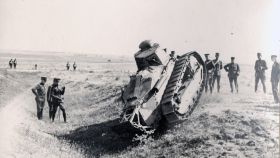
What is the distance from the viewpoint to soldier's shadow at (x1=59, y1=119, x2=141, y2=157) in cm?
1205

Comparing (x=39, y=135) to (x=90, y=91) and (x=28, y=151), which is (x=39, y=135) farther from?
(x=90, y=91)

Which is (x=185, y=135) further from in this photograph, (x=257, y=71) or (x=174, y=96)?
(x=257, y=71)

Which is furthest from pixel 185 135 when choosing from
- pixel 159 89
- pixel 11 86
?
pixel 11 86

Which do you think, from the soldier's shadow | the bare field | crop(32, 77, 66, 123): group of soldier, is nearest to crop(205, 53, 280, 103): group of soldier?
the bare field

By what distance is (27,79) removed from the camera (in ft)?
106

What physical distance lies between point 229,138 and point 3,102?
1275 cm

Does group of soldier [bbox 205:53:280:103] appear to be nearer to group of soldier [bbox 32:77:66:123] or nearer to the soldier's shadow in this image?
the soldier's shadow

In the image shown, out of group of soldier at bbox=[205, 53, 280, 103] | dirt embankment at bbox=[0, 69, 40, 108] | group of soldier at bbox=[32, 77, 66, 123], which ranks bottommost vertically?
dirt embankment at bbox=[0, 69, 40, 108]

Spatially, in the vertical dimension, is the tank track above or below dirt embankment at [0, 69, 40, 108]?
above

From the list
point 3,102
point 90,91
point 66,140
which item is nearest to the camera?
point 66,140

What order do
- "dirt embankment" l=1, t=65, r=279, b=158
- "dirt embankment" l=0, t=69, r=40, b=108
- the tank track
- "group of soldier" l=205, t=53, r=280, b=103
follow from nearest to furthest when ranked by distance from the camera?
1. "dirt embankment" l=1, t=65, r=279, b=158
2. the tank track
3. "group of soldier" l=205, t=53, r=280, b=103
4. "dirt embankment" l=0, t=69, r=40, b=108

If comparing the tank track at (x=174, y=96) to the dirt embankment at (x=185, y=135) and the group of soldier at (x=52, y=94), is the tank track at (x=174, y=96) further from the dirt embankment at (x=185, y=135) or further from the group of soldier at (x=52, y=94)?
the group of soldier at (x=52, y=94)

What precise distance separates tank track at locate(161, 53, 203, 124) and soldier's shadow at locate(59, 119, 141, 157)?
126 centimetres

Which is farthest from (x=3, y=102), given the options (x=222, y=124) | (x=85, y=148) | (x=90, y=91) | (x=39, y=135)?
(x=222, y=124)
